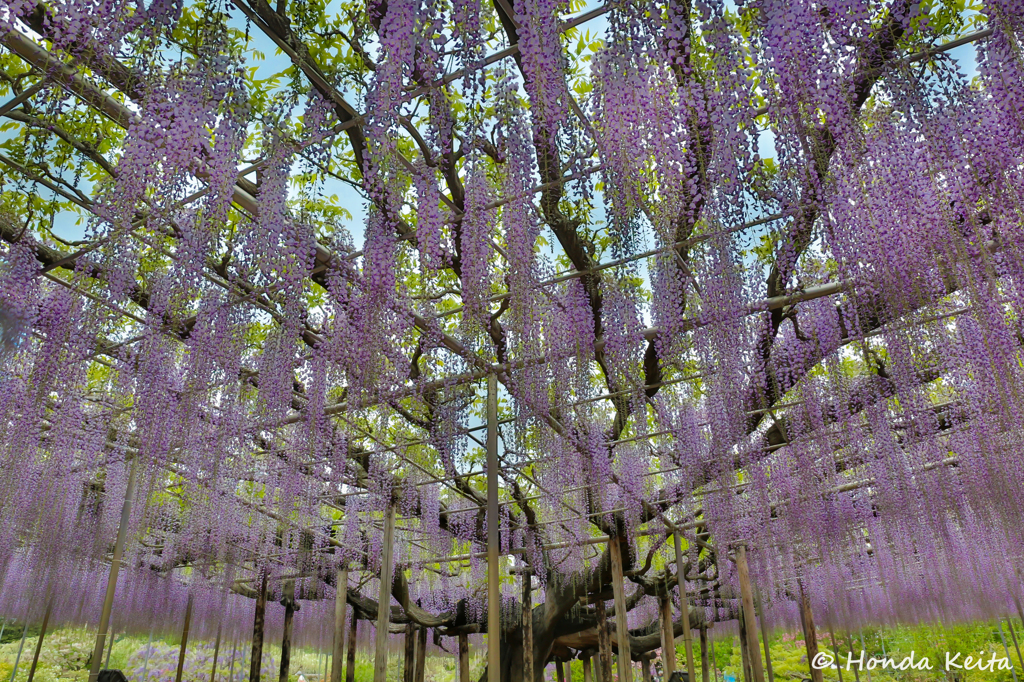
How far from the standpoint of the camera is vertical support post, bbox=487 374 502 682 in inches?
189

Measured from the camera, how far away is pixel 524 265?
475cm

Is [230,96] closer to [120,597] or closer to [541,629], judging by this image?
[541,629]

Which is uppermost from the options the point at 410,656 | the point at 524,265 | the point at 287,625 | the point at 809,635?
the point at 524,265

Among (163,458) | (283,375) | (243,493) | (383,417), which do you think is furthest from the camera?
(243,493)

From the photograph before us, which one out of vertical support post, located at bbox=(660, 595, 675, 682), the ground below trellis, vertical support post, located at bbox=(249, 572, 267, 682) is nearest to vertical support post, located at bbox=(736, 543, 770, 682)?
vertical support post, located at bbox=(660, 595, 675, 682)

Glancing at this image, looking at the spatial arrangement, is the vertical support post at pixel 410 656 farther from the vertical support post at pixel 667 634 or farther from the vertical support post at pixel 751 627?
the vertical support post at pixel 751 627

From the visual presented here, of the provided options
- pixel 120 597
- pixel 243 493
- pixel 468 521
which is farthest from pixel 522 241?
pixel 120 597

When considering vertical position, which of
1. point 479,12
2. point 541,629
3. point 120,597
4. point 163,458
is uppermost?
point 479,12

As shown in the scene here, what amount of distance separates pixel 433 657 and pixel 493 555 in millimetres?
17264

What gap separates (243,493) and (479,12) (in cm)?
901

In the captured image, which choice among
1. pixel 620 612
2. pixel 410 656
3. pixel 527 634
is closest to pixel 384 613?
pixel 620 612

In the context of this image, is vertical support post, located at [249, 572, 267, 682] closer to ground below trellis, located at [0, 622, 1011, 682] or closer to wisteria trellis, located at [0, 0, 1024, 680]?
wisteria trellis, located at [0, 0, 1024, 680]

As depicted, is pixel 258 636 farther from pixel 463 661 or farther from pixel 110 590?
pixel 110 590

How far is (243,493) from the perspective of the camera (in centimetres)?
1016
